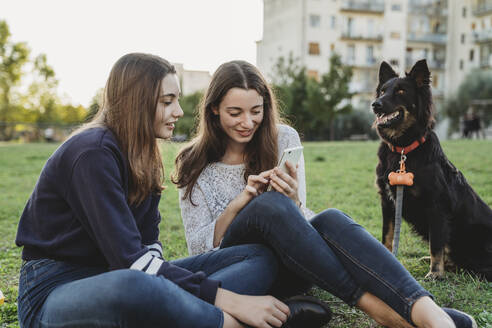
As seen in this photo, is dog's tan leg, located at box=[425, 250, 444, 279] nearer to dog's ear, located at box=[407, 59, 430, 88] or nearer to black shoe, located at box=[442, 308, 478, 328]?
black shoe, located at box=[442, 308, 478, 328]

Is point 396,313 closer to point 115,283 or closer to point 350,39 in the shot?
point 115,283

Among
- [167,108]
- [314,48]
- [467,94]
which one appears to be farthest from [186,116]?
[167,108]

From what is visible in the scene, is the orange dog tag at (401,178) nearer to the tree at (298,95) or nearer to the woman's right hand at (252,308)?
the woman's right hand at (252,308)

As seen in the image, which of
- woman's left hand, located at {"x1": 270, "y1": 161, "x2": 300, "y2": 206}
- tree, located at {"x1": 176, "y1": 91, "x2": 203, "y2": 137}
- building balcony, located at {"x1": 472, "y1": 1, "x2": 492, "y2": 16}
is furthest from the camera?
building balcony, located at {"x1": 472, "y1": 1, "x2": 492, "y2": 16}

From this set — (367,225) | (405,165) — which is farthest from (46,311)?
(367,225)

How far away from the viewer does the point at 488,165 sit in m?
10.1

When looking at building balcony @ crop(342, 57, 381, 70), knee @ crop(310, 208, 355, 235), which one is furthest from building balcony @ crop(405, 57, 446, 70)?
knee @ crop(310, 208, 355, 235)

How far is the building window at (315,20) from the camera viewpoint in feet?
142

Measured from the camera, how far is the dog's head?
13.3 feet

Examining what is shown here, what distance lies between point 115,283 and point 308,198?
5.57m

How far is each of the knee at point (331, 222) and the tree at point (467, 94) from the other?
1524 inches

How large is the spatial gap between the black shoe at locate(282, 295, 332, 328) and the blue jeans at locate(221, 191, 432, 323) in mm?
127

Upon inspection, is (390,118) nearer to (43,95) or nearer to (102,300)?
(102,300)

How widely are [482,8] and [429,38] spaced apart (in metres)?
5.36
